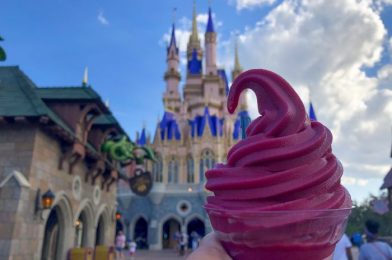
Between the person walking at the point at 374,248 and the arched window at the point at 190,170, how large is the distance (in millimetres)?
27840

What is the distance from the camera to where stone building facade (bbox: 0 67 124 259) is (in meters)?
6.86

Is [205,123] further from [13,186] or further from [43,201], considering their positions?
[13,186]

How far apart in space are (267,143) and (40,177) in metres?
7.24

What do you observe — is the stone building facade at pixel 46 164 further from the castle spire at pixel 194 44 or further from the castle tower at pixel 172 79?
the castle spire at pixel 194 44

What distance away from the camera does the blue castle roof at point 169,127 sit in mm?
33781

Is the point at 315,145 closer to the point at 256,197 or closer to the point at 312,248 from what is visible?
the point at 256,197

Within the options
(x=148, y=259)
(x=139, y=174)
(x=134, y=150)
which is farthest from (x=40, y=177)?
(x=148, y=259)

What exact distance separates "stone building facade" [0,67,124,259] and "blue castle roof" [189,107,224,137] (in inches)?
827

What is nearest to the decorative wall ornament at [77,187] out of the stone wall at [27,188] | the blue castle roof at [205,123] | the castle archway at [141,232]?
the stone wall at [27,188]

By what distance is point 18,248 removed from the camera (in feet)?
22.1

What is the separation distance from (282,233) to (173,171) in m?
31.9

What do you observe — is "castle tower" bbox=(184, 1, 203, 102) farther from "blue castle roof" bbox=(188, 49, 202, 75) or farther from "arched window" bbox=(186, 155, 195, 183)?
"arched window" bbox=(186, 155, 195, 183)

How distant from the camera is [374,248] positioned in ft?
13.4

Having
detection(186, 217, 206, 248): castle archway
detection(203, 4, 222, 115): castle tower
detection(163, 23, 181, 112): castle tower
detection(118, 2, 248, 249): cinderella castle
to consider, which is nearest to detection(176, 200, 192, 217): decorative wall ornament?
detection(118, 2, 248, 249): cinderella castle
